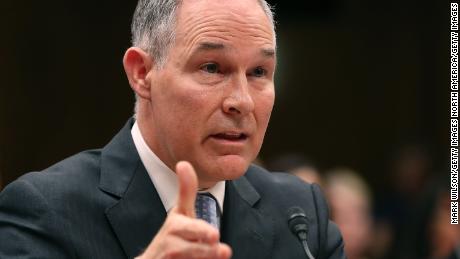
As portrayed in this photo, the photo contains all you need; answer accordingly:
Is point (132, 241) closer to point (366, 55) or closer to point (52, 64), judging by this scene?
point (52, 64)

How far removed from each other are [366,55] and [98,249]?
10.1 m

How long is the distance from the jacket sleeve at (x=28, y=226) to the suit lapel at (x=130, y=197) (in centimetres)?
20

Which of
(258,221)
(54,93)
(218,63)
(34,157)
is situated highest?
(218,63)

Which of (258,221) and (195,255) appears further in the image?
(258,221)

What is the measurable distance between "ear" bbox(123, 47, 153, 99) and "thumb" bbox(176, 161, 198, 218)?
2.51 ft

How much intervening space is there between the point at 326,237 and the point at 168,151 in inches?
27.4

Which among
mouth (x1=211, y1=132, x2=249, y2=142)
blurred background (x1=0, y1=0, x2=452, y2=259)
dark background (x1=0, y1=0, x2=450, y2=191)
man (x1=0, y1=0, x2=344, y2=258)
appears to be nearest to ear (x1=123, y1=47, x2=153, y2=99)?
man (x1=0, y1=0, x2=344, y2=258)

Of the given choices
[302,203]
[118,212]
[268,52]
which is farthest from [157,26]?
[302,203]

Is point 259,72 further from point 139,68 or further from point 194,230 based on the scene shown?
point 194,230

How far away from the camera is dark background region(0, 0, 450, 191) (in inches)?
460

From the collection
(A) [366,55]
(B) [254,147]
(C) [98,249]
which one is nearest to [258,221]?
(B) [254,147]

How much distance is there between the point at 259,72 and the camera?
10.2 ft

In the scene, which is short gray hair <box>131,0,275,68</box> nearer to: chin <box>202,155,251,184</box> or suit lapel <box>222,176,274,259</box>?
chin <box>202,155,251,184</box>

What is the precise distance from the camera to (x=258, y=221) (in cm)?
336
